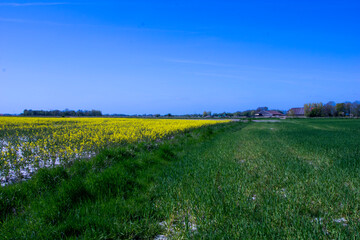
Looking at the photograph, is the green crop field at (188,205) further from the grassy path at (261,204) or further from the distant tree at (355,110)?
the distant tree at (355,110)

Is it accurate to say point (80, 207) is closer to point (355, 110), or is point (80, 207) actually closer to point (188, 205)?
point (188, 205)

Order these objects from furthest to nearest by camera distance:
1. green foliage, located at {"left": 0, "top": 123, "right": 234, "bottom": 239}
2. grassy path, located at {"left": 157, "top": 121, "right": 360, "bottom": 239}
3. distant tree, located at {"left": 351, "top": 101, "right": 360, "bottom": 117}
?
distant tree, located at {"left": 351, "top": 101, "right": 360, "bottom": 117} < green foliage, located at {"left": 0, "top": 123, "right": 234, "bottom": 239} < grassy path, located at {"left": 157, "top": 121, "right": 360, "bottom": 239}

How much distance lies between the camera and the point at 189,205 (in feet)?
13.4

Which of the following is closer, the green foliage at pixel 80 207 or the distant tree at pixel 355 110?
the green foliage at pixel 80 207

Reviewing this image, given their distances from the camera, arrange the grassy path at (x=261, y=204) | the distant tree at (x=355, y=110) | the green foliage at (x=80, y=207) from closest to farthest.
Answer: the grassy path at (x=261, y=204)
the green foliage at (x=80, y=207)
the distant tree at (x=355, y=110)

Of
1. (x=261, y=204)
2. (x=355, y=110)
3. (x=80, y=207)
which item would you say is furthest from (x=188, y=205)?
(x=355, y=110)

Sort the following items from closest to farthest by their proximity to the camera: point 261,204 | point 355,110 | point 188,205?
point 261,204
point 188,205
point 355,110

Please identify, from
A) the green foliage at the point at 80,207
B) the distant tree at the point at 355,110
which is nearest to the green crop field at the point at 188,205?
the green foliage at the point at 80,207

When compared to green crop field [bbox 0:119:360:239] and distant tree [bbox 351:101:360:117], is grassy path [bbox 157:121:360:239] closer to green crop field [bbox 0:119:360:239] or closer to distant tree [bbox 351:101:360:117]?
green crop field [bbox 0:119:360:239]

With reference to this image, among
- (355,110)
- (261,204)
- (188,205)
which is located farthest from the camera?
(355,110)

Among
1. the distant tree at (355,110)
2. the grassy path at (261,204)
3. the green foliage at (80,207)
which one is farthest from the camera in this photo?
the distant tree at (355,110)

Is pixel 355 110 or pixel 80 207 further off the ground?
pixel 355 110

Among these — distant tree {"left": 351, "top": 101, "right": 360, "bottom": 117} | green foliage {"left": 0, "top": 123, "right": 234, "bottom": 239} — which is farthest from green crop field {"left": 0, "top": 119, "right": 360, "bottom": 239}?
distant tree {"left": 351, "top": 101, "right": 360, "bottom": 117}

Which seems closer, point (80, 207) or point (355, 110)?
point (80, 207)
